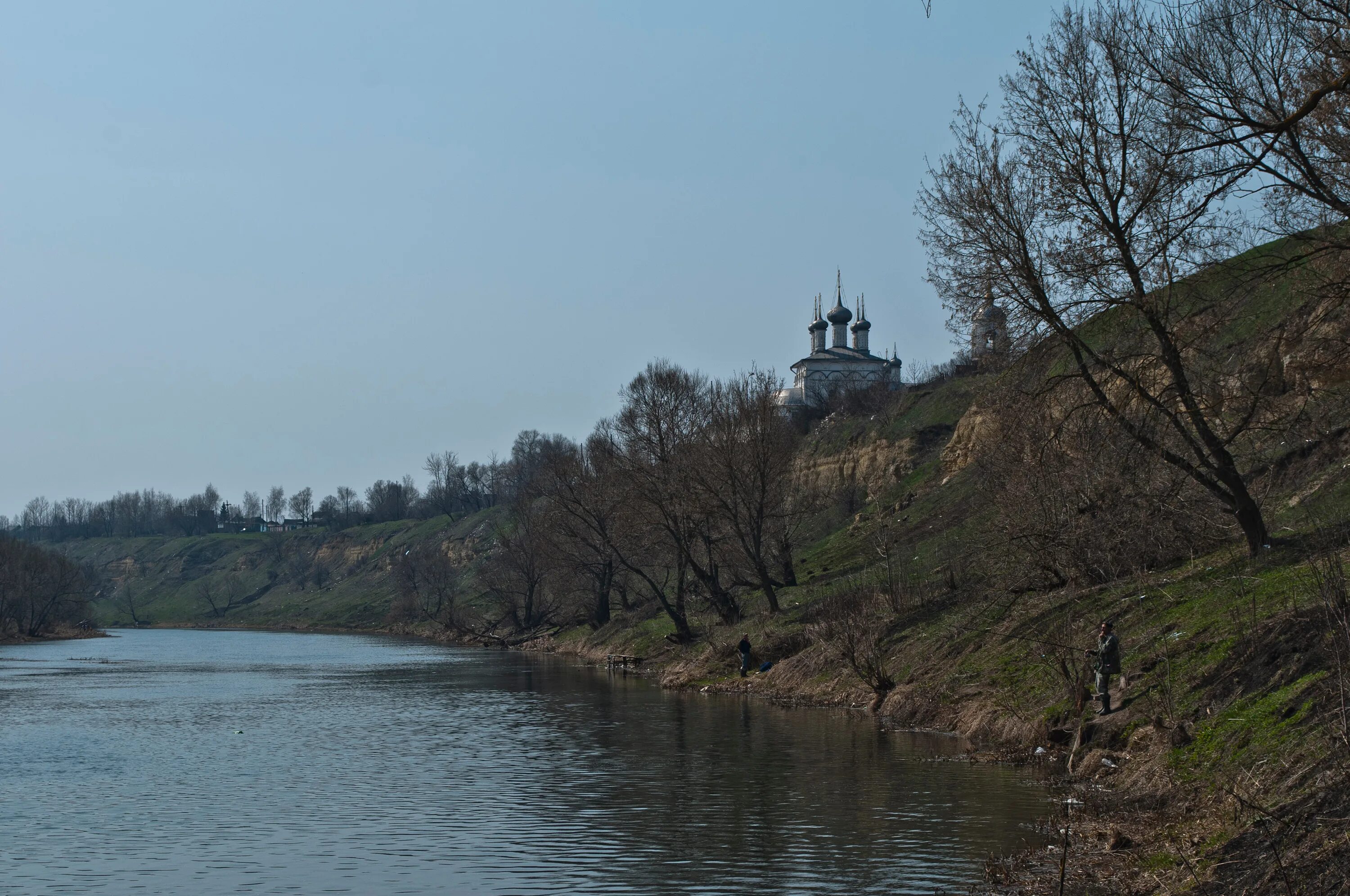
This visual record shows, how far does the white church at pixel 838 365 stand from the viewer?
139 m

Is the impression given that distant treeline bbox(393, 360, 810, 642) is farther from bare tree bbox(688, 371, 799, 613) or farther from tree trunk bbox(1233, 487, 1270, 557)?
tree trunk bbox(1233, 487, 1270, 557)

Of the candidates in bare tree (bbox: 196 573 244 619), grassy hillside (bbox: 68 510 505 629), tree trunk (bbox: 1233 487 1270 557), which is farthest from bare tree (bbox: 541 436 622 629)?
bare tree (bbox: 196 573 244 619)

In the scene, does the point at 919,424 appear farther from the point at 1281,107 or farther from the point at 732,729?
the point at 1281,107

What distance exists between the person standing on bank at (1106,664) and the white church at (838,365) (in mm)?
98946

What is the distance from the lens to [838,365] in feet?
519

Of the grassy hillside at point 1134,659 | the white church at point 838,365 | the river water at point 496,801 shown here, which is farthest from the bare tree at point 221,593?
the river water at point 496,801

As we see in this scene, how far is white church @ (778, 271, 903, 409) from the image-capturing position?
139 m

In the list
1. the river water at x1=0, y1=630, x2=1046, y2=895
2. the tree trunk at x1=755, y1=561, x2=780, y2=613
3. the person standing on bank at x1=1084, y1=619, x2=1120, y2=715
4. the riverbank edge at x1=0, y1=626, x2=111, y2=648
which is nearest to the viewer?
the river water at x1=0, y1=630, x2=1046, y2=895

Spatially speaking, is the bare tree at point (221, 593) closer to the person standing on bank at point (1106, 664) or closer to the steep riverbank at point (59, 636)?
the steep riverbank at point (59, 636)

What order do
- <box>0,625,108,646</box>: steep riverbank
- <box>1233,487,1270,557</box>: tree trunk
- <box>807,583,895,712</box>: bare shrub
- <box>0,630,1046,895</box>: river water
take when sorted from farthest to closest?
<box>0,625,108,646</box>: steep riverbank, <box>807,583,895,712</box>: bare shrub, <box>1233,487,1270,557</box>: tree trunk, <box>0,630,1046,895</box>: river water

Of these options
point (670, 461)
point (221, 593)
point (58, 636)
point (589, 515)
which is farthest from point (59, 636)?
point (670, 461)

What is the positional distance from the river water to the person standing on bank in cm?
212

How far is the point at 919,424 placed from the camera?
83.5 metres

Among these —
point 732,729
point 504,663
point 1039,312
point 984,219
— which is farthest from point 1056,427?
point 504,663
